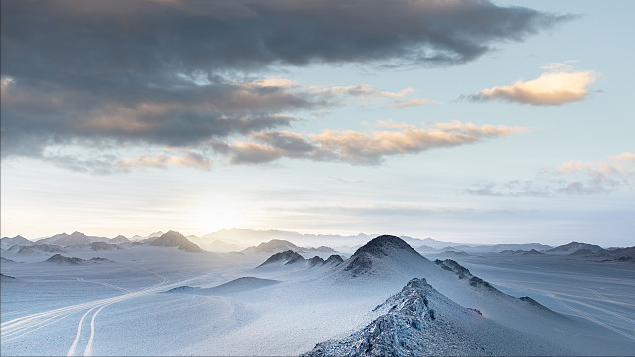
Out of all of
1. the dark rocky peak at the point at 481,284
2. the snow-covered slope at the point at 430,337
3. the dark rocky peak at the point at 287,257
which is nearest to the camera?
the snow-covered slope at the point at 430,337

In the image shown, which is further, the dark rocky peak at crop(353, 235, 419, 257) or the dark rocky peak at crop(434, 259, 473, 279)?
the dark rocky peak at crop(353, 235, 419, 257)

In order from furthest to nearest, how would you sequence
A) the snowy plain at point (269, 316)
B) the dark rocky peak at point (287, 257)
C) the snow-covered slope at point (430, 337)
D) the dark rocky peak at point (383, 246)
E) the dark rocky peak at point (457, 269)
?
the dark rocky peak at point (287, 257) < the dark rocky peak at point (383, 246) < the dark rocky peak at point (457, 269) < the snowy plain at point (269, 316) < the snow-covered slope at point (430, 337)

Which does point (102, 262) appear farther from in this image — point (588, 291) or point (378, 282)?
point (588, 291)

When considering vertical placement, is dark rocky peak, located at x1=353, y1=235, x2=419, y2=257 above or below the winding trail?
above

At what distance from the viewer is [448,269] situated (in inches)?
2462

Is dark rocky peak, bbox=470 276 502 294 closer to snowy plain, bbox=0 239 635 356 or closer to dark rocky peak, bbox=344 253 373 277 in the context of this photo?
snowy plain, bbox=0 239 635 356

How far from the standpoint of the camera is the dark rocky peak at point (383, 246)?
206ft

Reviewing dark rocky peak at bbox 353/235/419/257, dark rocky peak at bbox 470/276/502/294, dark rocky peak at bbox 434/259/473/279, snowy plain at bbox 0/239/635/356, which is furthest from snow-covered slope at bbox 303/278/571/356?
dark rocky peak at bbox 353/235/419/257

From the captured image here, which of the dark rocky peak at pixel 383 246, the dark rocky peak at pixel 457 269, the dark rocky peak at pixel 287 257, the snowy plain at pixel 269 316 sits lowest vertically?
the snowy plain at pixel 269 316

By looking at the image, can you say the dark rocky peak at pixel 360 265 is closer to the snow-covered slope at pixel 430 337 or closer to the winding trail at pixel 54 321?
the snow-covered slope at pixel 430 337

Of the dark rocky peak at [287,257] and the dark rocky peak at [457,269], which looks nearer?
the dark rocky peak at [457,269]

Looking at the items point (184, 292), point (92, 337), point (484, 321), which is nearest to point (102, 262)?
point (184, 292)

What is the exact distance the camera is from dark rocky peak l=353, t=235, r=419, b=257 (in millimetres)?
62719

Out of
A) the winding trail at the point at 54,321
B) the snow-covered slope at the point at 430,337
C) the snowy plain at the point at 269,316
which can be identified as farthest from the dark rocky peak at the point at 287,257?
the snow-covered slope at the point at 430,337
